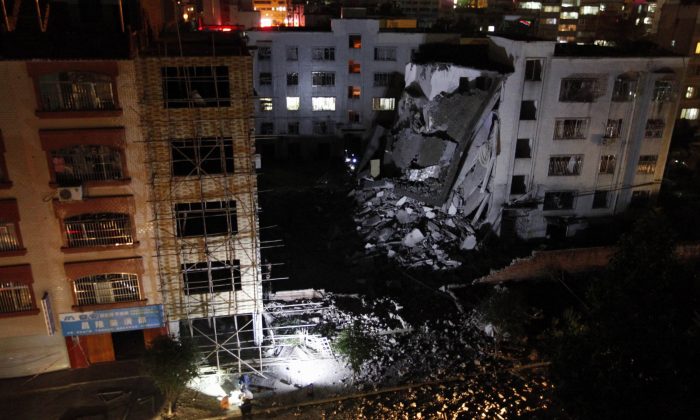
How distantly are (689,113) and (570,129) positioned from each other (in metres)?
29.9

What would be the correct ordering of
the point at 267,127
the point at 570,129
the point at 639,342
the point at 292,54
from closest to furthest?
the point at 639,342, the point at 570,129, the point at 292,54, the point at 267,127

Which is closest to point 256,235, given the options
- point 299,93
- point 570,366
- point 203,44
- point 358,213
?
point 203,44

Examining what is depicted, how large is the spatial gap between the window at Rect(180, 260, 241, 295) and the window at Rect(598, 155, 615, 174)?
2569 centimetres

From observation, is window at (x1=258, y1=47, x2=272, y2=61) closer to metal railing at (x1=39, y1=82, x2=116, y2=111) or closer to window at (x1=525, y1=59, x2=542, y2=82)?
window at (x1=525, y1=59, x2=542, y2=82)

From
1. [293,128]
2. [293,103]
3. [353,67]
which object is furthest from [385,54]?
[293,128]

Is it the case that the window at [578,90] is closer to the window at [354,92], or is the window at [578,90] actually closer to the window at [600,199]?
the window at [600,199]

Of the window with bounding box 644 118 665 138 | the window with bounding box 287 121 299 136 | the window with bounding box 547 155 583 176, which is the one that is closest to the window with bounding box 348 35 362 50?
the window with bounding box 287 121 299 136

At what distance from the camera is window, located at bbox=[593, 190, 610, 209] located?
35.8 metres

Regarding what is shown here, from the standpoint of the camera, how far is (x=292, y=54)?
161ft

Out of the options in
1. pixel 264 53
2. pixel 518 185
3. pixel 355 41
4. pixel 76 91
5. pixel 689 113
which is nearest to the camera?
pixel 76 91

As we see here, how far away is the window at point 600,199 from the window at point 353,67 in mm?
25195

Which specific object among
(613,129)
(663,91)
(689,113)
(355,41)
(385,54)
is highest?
(355,41)

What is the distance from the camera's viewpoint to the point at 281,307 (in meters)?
26.6

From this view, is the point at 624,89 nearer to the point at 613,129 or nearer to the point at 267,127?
the point at 613,129
